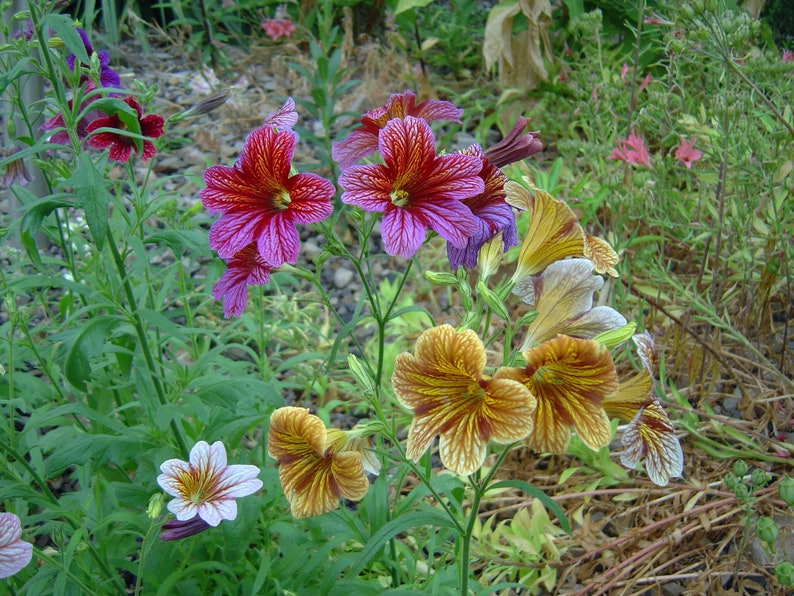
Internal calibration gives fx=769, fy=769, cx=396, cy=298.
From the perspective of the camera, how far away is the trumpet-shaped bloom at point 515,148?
1.41m

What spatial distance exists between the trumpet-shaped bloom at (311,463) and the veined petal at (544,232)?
418 millimetres

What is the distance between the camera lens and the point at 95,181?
154 cm

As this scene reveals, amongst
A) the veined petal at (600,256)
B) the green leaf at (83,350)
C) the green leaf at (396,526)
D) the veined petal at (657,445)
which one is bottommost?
the green leaf at (396,526)

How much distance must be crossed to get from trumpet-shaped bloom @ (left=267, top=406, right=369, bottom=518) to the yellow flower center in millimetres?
381

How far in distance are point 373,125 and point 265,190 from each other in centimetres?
28

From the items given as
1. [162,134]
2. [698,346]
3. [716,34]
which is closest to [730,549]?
[698,346]

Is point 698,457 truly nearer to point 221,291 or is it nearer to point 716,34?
point 716,34

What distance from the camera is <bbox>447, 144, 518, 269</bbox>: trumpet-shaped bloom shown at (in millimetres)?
1371

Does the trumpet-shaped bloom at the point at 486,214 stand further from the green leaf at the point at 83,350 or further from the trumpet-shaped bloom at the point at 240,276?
the green leaf at the point at 83,350

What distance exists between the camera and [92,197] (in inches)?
59.9

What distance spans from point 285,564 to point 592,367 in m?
1.06

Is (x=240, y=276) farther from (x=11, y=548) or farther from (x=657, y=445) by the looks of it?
(x=657, y=445)

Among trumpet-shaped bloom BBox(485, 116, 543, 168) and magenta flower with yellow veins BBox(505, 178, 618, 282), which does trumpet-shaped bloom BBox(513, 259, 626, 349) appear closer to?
magenta flower with yellow veins BBox(505, 178, 618, 282)

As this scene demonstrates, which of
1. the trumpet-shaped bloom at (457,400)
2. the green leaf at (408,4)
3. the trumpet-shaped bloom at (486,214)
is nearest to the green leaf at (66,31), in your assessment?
the trumpet-shaped bloom at (486,214)
